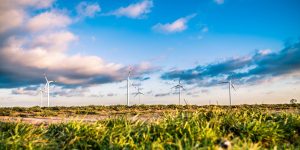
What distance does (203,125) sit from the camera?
13789 mm

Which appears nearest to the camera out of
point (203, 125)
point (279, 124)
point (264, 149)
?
point (264, 149)

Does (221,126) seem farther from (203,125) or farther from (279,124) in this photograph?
(279,124)

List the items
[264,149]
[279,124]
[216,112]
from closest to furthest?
[264,149] < [279,124] < [216,112]

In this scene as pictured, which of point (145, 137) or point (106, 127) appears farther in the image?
point (106, 127)

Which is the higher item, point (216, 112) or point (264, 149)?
point (216, 112)

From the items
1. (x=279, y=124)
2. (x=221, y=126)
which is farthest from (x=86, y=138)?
(x=279, y=124)

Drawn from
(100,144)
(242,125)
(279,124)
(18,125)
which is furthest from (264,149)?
(18,125)

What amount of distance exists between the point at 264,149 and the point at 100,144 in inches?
174

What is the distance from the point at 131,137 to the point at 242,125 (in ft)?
11.7

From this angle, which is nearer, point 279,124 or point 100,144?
point 100,144

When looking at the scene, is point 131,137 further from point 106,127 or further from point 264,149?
point 264,149

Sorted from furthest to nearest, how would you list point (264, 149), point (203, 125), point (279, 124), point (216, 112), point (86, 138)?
point (216, 112)
point (279, 124)
point (203, 125)
point (86, 138)
point (264, 149)

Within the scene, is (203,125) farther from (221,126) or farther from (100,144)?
(100,144)

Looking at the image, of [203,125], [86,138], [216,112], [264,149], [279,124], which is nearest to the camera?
[264,149]
